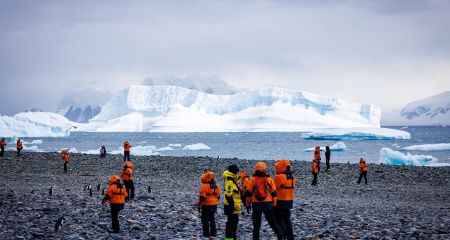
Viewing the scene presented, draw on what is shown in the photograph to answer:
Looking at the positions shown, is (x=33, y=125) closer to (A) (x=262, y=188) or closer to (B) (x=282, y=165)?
(B) (x=282, y=165)

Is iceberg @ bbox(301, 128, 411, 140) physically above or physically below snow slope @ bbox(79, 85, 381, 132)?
below

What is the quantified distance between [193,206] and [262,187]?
6076mm

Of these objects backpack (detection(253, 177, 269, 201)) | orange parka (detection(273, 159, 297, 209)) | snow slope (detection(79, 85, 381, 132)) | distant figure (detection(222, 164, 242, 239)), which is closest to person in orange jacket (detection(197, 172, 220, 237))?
distant figure (detection(222, 164, 242, 239))

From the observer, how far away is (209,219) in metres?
10.3

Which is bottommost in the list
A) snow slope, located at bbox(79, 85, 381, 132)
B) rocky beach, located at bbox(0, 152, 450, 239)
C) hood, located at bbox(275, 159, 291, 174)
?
rocky beach, located at bbox(0, 152, 450, 239)

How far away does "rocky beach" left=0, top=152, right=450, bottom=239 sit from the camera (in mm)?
10938

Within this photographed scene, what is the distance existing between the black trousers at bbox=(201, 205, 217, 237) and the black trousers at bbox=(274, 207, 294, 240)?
127 cm

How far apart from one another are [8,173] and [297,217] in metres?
17.7

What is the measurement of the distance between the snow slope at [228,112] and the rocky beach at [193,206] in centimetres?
11349

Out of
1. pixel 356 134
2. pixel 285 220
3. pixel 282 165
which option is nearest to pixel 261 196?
pixel 282 165

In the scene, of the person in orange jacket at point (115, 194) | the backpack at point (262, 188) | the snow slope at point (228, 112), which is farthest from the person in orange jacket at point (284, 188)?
the snow slope at point (228, 112)

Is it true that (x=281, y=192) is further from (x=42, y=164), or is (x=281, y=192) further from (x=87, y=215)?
(x=42, y=164)

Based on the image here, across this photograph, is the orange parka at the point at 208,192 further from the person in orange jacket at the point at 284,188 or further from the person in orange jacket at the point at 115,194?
the person in orange jacket at the point at 115,194

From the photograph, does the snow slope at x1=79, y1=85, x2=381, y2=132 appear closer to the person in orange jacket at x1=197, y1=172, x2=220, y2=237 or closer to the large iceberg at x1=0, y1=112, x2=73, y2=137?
the large iceberg at x1=0, y1=112, x2=73, y2=137
